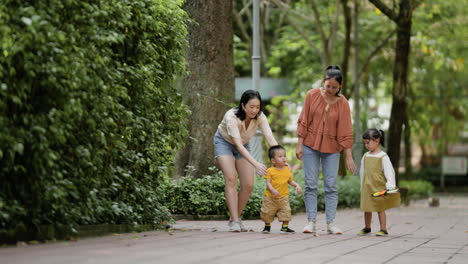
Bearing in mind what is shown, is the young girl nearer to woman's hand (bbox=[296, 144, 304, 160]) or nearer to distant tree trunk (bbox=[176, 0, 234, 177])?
woman's hand (bbox=[296, 144, 304, 160])

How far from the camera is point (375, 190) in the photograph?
11.1m

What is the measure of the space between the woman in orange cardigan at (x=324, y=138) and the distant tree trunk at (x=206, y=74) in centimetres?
392

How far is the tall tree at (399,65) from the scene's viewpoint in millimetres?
22656

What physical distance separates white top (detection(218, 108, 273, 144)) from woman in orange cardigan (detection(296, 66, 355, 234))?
467 mm

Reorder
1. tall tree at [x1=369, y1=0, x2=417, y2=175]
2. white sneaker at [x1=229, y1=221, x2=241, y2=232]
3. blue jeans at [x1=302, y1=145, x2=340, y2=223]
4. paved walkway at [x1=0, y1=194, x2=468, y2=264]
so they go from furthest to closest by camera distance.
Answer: tall tree at [x1=369, y1=0, x2=417, y2=175] < blue jeans at [x1=302, y1=145, x2=340, y2=223] < white sneaker at [x1=229, y1=221, x2=241, y2=232] < paved walkway at [x1=0, y1=194, x2=468, y2=264]

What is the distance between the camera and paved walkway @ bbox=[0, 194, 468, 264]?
7.16 m

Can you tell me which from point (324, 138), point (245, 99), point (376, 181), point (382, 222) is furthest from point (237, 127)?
point (382, 222)

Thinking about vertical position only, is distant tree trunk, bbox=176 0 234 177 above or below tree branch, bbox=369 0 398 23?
below

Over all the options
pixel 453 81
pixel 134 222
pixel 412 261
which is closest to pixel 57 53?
pixel 134 222

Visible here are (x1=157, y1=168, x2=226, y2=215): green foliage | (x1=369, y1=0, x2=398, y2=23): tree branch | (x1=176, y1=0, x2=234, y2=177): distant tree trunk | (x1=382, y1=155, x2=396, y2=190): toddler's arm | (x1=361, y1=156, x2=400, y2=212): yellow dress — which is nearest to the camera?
(x1=382, y1=155, x2=396, y2=190): toddler's arm

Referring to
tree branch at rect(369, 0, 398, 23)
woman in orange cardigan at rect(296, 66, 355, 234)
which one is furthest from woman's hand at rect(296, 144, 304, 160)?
tree branch at rect(369, 0, 398, 23)

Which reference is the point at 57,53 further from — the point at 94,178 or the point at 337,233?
the point at 337,233

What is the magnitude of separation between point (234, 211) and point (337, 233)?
1.29 m

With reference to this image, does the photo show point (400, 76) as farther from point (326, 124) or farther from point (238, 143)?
point (238, 143)
